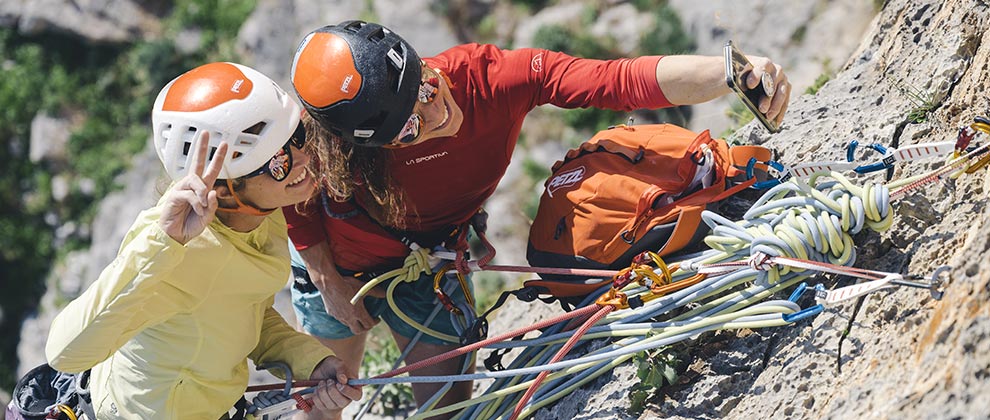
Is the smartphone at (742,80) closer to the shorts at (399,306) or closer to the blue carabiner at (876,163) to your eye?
the blue carabiner at (876,163)

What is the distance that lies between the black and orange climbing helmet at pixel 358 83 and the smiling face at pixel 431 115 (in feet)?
0.13

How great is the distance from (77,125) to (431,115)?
17.8 meters

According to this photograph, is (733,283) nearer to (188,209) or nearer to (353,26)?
(353,26)

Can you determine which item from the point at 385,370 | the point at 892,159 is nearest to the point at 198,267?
the point at 892,159

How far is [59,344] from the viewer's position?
9.23 ft

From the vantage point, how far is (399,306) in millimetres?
4051

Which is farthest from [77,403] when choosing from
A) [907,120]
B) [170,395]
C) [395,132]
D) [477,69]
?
[907,120]

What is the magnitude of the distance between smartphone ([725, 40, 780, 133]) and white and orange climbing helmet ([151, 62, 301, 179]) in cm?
A: 149

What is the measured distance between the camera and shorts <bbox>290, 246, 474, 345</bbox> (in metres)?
4.04

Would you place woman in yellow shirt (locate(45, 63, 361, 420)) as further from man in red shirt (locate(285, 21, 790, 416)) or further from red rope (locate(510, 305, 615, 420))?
red rope (locate(510, 305, 615, 420))

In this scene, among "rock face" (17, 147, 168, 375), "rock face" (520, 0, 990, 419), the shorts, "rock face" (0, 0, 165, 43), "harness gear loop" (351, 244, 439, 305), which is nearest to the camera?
"rock face" (520, 0, 990, 419)

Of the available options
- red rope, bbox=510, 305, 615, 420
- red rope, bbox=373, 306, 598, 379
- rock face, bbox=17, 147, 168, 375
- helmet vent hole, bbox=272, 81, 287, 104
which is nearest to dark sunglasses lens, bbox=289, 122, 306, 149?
helmet vent hole, bbox=272, 81, 287, 104

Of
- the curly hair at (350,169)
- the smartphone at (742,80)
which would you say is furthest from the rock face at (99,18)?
the smartphone at (742,80)

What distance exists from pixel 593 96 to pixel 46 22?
19.1m
